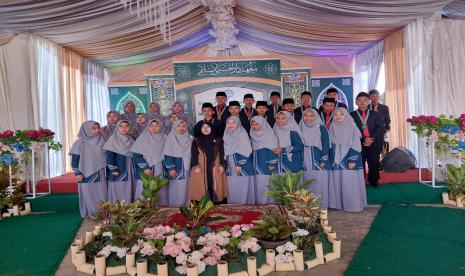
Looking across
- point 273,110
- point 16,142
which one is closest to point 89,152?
point 16,142

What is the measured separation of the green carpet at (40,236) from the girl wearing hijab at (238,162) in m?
1.75

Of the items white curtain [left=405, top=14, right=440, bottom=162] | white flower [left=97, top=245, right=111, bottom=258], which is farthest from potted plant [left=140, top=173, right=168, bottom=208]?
white curtain [left=405, top=14, right=440, bottom=162]

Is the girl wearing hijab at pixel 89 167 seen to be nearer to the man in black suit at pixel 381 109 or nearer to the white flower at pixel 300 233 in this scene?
the white flower at pixel 300 233

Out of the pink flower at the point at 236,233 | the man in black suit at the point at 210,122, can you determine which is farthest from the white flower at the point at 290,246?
the man in black suit at the point at 210,122

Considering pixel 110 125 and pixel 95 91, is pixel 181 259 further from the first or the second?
pixel 95 91

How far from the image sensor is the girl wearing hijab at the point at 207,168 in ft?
13.2

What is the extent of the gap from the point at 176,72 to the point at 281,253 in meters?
5.24

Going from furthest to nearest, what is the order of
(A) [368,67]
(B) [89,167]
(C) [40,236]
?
1. (A) [368,67]
2. (B) [89,167]
3. (C) [40,236]

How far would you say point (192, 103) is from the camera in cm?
706

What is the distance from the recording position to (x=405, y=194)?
4121mm

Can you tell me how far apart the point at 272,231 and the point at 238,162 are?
1.54 metres

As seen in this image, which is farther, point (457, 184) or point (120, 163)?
point (120, 163)

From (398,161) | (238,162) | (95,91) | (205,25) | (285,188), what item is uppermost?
(205,25)

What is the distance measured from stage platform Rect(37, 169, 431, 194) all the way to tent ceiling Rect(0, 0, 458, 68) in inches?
85.2
